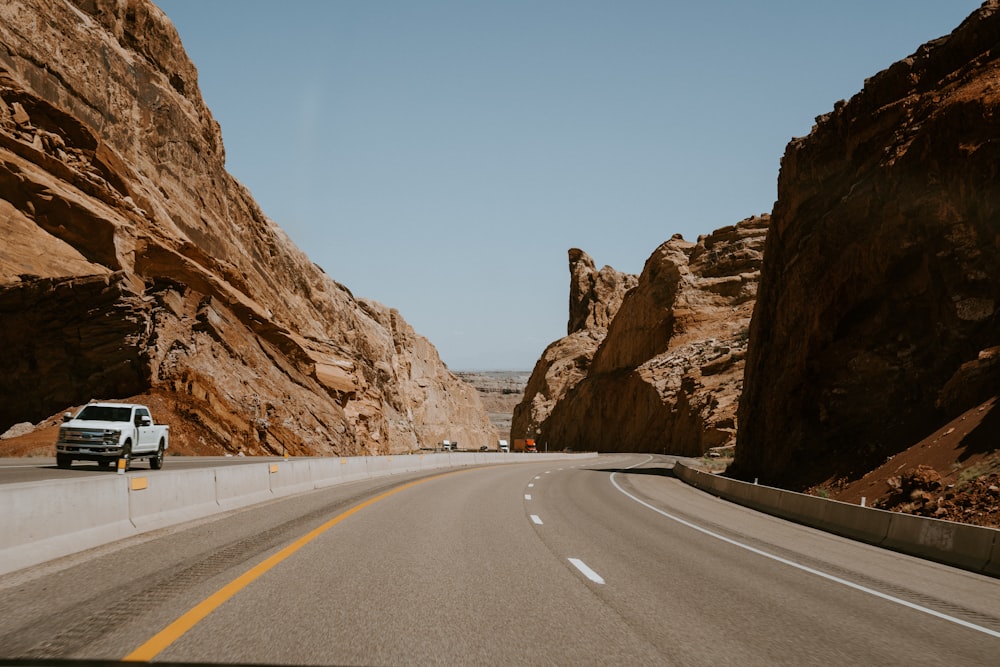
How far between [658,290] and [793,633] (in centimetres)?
9916

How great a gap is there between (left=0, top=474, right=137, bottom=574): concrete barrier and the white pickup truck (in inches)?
455

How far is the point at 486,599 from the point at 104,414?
18282 millimetres

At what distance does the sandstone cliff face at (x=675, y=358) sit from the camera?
254ft

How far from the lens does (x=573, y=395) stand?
388ft

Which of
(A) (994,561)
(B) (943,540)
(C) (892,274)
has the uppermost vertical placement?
(C) (892,274)

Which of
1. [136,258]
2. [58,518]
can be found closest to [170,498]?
[58,518]

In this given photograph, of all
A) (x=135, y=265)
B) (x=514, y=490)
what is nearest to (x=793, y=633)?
(x=514, y=490)

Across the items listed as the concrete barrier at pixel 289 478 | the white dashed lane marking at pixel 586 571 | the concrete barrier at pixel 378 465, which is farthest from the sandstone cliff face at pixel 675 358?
the white dashed lane marking at pixel 586 571

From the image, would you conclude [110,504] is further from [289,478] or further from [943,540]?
[943,540]

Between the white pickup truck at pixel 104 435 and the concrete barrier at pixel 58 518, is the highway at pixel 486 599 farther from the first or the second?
the white pickup truck at pixel 104 435

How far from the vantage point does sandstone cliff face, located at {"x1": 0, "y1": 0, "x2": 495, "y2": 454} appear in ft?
128

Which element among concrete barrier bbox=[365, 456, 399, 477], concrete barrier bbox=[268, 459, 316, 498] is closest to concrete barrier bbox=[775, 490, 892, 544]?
concrete barrier bbox=[268, 459, 316, 498]

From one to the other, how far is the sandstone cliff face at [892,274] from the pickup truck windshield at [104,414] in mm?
20310

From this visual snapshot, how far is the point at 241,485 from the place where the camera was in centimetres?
1628
